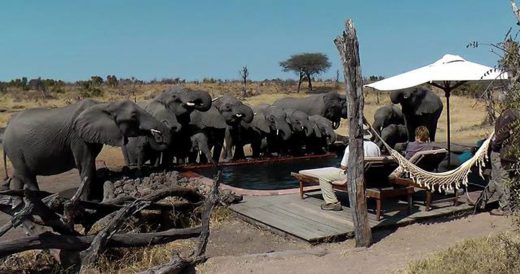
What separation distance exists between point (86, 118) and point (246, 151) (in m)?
11.2

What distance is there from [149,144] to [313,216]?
254 inches

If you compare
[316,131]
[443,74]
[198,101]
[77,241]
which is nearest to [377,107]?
[316,131]

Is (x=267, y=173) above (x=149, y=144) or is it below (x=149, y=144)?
below

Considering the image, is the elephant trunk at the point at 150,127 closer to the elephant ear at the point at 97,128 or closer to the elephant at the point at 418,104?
the elephant ear at the point at 97,128

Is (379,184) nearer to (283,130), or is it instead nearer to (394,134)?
(394,134)

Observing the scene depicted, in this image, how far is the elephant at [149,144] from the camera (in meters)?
14.6

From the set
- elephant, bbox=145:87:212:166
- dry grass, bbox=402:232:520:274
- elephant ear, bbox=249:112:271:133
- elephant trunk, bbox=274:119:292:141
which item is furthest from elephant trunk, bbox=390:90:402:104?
dry grass, bbox=402:232:520:274

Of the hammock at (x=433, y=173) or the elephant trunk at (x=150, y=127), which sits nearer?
the hammock at (x=433, y=173)

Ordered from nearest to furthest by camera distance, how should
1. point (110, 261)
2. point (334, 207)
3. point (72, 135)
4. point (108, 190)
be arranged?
1. point (110, 261)
2. point (334, 207)
3. point (108, 190)
4. point (72, 135)

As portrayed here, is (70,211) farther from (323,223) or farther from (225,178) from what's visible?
(225,178)

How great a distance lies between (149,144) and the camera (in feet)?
47.3

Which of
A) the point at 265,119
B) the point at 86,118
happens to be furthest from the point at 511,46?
the point at 265,119

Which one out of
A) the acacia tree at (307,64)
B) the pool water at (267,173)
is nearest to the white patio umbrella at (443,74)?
the pool water at (267,173)

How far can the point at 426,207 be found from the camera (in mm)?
9234
